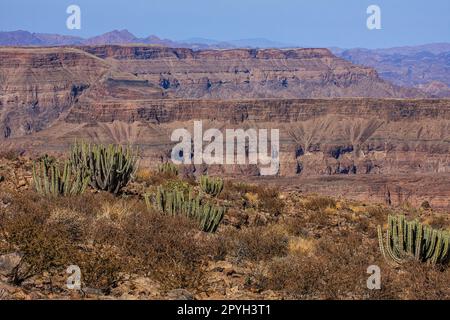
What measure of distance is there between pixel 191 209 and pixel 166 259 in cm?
377

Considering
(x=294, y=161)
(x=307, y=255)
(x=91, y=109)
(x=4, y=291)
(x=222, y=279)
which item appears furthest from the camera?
(x=91, y=109)

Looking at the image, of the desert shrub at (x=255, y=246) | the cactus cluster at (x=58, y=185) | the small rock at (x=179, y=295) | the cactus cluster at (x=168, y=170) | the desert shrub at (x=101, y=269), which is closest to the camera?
the small rock at (x=179, y=295)

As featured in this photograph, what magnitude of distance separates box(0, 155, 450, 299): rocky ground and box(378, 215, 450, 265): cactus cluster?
307 mm

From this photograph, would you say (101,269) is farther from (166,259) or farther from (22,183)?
(22,183)

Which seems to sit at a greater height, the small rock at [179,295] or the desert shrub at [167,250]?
the desert shrub at [167,250]

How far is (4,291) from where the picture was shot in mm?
7387

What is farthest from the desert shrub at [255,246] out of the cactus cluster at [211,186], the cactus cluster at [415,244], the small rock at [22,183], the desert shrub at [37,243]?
the cactus cluster at [211,186]

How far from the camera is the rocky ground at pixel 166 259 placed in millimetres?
8422

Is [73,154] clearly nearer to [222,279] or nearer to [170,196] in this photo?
[170,196]

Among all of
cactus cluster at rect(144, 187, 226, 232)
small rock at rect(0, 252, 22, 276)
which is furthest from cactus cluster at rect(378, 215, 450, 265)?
small rock at rect(0, 252, 22, 276)

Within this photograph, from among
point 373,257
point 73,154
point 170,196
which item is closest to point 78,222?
point 170,196

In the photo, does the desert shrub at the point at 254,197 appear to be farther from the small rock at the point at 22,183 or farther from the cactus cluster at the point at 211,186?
the small rock at the point at 22,183

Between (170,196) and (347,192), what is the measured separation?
71.3 m

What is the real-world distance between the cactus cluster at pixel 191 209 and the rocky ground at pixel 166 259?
0.33 meters
